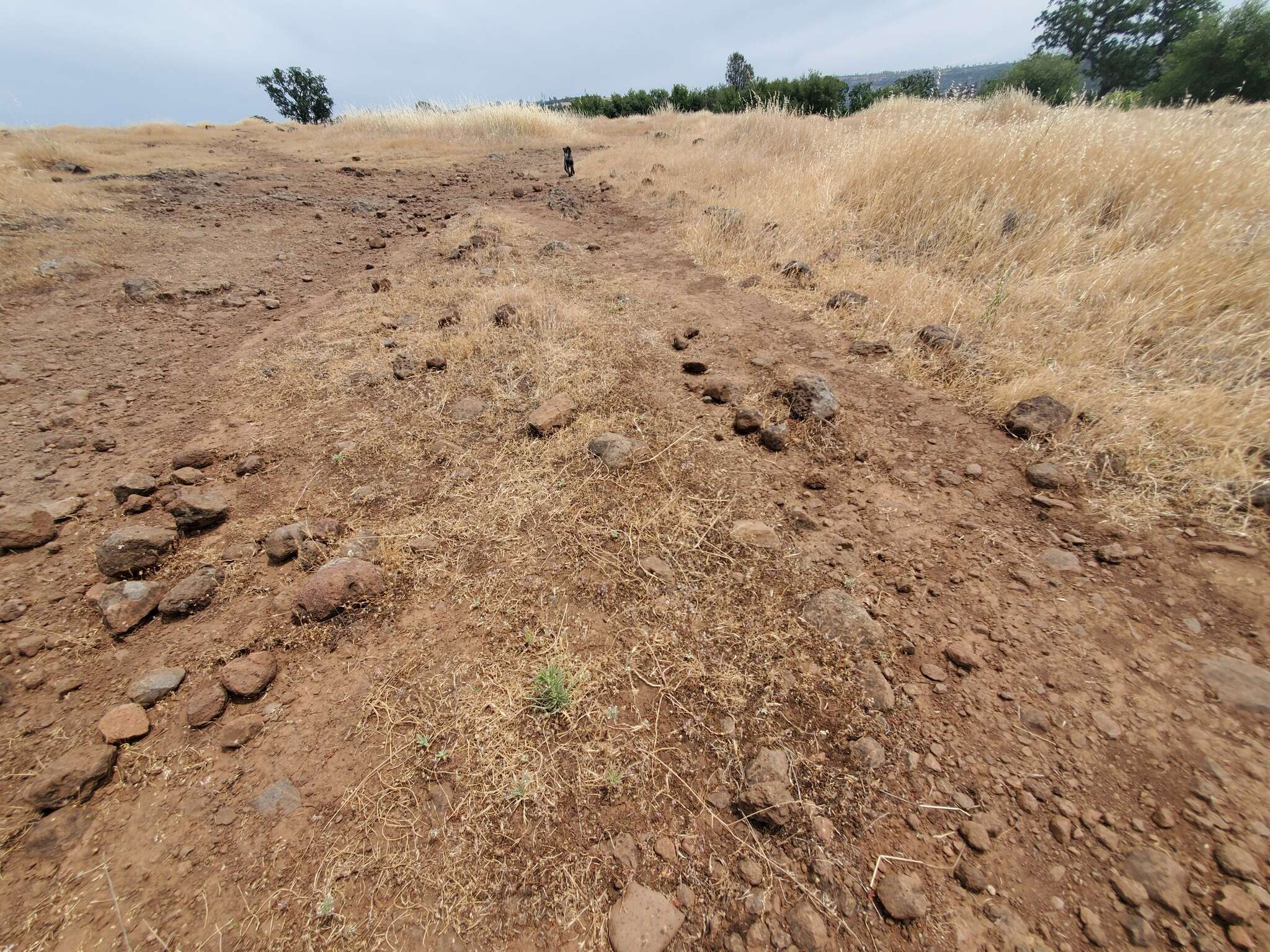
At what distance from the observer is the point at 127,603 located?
2139 millimetres

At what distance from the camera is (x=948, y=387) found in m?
3.19

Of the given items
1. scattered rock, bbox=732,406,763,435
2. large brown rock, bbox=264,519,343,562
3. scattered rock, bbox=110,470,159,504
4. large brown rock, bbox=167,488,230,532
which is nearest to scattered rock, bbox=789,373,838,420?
scattered rock, bbox=732,406,763,435

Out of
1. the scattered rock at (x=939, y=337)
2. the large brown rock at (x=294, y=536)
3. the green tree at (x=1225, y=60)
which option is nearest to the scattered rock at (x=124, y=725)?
the large brown rock at (x=294, y=536)

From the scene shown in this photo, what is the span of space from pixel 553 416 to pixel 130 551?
7.08 feet

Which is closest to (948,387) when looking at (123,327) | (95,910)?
(95,910)

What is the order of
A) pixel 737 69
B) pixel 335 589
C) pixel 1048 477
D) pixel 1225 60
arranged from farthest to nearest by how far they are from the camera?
pixel 737 69, pixel 1225 60, pixel 1048 477, pixel 335 589

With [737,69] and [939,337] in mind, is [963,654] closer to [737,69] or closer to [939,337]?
[939,337]

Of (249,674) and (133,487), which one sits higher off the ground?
(133,487)

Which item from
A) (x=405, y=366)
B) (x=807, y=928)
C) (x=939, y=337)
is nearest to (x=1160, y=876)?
(x=807, y=928)

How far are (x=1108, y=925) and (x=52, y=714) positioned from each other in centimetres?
341

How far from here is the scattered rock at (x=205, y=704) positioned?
1.78 metres

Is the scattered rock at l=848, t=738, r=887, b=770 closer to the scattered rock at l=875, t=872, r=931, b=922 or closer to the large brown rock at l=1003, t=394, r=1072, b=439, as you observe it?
the scattered rock at l=875, t=872, r=931, b=922

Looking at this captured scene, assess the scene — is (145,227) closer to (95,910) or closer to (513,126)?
(95,910)

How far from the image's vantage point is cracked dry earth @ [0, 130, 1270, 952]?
1.34m
